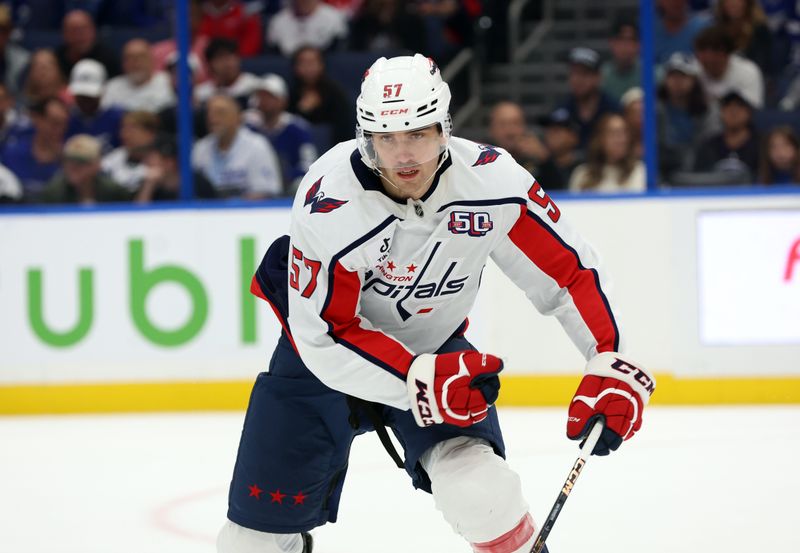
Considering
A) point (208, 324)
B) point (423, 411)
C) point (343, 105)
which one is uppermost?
point (343, 105)

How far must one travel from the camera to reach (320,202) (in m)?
2.38

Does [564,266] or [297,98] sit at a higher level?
[297,98]

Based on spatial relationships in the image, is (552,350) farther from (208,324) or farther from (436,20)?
(436,20)

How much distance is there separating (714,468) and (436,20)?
3737 millimetres

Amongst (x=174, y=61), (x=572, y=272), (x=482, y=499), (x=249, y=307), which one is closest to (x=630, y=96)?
(x=249, y=307)

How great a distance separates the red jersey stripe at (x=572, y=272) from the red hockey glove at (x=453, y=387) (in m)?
0.26

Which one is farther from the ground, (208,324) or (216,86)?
(216,86)

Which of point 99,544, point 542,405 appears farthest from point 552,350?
point 99,544

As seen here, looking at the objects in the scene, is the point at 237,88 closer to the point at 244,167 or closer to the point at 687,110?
the point at 244,167

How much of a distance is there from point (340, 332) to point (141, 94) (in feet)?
14.8

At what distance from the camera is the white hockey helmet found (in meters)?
2.27

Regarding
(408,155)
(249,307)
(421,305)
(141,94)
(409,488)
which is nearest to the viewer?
(408,155)

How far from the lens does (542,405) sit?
5.36 m

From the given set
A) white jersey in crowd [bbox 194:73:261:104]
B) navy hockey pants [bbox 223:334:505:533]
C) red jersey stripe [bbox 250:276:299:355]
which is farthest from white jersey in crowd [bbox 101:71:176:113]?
navy hockey pants [bbox 223:334:505:533]
